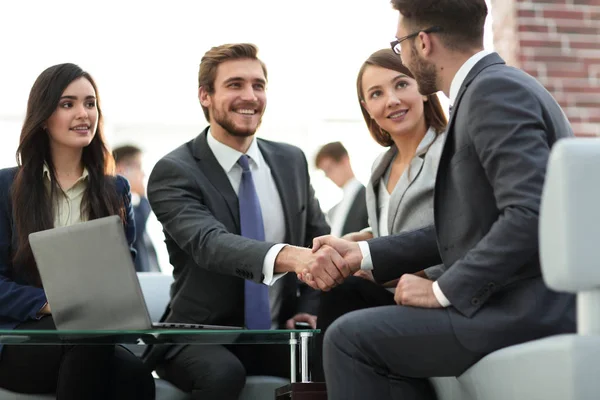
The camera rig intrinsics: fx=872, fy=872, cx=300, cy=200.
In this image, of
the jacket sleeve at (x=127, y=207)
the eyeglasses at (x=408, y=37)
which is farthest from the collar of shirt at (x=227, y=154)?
the eyeglasses at (x=408, y=37)

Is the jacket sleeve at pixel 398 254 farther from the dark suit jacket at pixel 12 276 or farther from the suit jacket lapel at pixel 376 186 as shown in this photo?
the dark suit jacket at pixel 12 276

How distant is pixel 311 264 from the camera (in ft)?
8.94

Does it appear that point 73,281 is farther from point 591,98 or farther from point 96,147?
point 591,98

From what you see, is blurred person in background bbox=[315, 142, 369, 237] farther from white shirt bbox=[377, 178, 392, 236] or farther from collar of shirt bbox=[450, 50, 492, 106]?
collar of shirt bbox=[450, 50, 492, 106]

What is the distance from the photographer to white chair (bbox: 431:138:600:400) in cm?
169

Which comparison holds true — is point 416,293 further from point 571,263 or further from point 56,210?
point 56,210

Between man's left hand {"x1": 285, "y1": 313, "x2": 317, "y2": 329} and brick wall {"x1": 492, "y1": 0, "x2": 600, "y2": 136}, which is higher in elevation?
brick wall {"x1": 492, "y1": 0, "x2": 600, "y2": 136}

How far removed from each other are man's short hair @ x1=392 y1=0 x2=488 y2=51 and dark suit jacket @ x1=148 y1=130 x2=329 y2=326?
0.98 meters

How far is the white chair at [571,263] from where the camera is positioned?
169cm

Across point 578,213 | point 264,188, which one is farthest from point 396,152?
point 578,213

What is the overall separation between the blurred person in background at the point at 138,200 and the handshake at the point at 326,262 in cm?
293

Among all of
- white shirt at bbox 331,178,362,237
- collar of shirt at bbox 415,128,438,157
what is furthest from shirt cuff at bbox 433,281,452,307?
white shirt at bbox 331,178,362,237

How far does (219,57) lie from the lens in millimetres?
3455

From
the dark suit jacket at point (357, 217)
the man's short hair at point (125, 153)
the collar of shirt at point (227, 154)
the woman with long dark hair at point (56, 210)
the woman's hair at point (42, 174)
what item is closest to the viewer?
the woman with long dark hair at point (56, 210)
